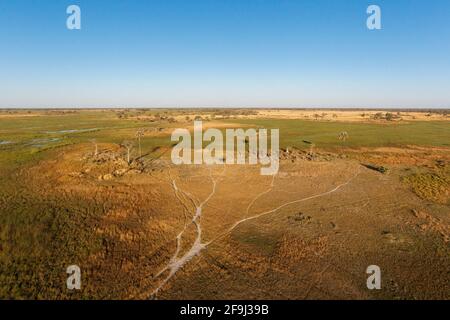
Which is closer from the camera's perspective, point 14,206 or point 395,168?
point 14,206

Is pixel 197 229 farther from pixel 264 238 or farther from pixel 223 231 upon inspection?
pixel 264 238

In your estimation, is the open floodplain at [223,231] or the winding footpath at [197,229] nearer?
the open floodplain at [223,231]

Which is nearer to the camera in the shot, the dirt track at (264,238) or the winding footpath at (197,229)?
the dirt track at (264,238)

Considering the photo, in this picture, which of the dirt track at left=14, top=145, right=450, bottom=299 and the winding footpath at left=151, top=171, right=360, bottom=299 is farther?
the winding footpath at left=151, top=171, right=360, bottom=299

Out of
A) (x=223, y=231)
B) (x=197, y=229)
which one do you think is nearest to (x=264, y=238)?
(x=223, y=231)

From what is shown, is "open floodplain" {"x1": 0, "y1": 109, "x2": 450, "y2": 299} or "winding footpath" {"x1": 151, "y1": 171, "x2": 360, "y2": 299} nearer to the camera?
"open floodplain" {"x1": 0, "y1": 109, "x2": 450, "y2": 299}

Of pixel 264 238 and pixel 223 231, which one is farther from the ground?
pixel 223 231
